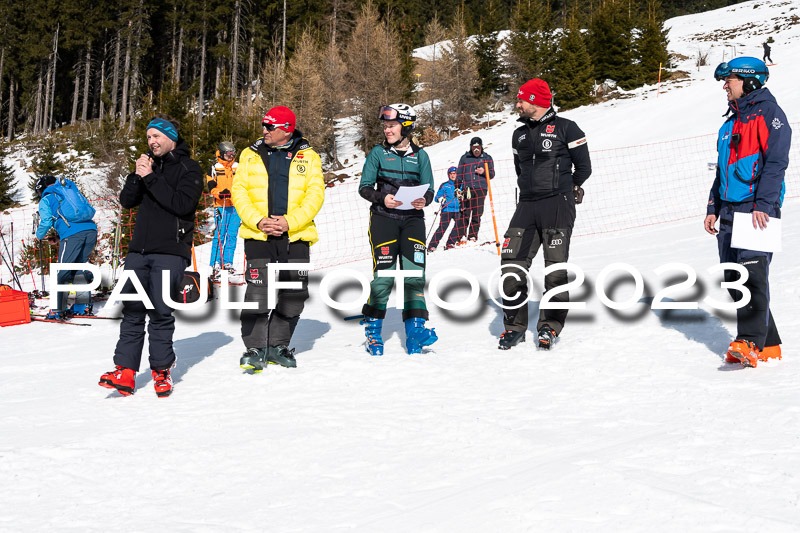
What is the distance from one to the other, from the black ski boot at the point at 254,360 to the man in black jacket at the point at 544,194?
1910 mm

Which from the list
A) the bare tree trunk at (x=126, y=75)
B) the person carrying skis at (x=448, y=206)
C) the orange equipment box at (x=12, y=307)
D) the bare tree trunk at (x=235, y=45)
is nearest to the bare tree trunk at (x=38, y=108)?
the bare tree trunk at (x=126, y=75)

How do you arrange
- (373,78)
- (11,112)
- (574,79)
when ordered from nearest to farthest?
(574,79) < (373,78) < (11,112)

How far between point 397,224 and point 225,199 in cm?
522

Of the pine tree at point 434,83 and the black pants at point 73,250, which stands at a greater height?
the pine tree at point 434,83

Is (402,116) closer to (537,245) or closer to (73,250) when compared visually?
(537,245)

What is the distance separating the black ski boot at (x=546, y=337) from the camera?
5516 millimetres

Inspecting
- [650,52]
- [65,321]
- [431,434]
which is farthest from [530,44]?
[431,434]

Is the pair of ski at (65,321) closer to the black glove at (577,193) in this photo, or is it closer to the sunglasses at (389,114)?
the sunglasses at (389,114)

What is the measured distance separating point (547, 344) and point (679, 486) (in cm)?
259

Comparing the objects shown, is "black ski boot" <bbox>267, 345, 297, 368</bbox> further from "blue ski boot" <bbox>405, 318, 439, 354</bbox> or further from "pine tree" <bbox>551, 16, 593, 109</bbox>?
"pine tree" <bbox>551, 16, 593, 109</bbox>

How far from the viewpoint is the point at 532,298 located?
25.0ft

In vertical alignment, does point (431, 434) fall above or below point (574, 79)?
below

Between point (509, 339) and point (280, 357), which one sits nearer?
point (280, 357)

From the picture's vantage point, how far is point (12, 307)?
332 inches
